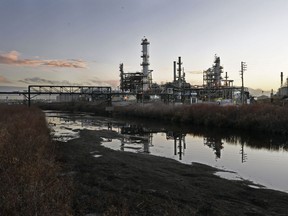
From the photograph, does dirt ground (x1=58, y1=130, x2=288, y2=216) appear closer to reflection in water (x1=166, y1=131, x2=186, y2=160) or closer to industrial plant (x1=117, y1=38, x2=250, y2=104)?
reflection in water (x1=166, y1=131, x2=186, y2=160)

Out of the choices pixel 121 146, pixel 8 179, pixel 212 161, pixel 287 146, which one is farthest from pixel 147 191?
pixel 287 146

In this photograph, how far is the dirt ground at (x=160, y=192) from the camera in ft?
28.8

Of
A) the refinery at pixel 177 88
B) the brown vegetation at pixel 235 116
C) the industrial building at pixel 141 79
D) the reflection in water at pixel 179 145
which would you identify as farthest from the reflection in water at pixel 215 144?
the industrial building at pixel 141 79

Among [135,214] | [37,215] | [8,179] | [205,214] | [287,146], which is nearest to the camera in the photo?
[37,215]

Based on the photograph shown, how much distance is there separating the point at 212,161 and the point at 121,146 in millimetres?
8606

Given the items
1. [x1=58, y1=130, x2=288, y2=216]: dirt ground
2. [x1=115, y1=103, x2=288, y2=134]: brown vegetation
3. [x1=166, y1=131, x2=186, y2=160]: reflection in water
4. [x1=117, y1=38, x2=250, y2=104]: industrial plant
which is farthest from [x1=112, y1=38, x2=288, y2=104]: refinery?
[x1=58, y1=130, x2=288, y2=216]: dirt ground

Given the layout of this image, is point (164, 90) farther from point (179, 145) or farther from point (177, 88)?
point (179, 145)

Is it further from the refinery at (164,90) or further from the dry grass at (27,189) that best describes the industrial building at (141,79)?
the dry grass at (27,189)

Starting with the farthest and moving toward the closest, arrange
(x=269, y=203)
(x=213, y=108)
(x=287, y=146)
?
(x=213, y=108) → (x=287, y=146) → (x=269, y=203)

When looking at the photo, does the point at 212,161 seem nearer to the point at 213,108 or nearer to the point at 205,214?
the point at 205,214

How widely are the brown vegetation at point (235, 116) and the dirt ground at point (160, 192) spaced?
18935 mm

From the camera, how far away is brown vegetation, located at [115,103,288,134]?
108 ft

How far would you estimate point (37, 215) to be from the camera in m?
5.23

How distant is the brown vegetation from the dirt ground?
1894 centimetres
